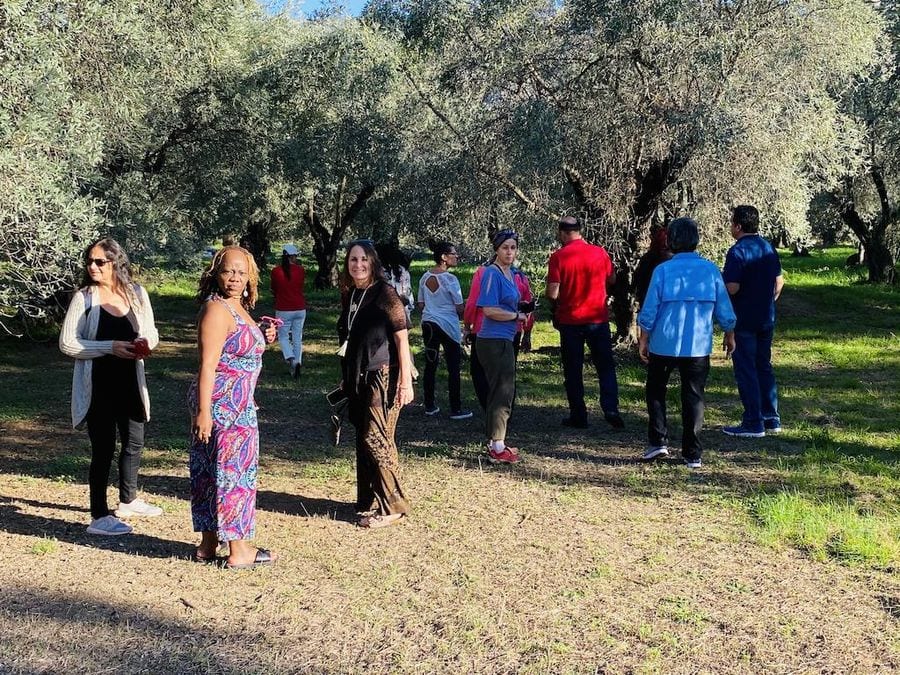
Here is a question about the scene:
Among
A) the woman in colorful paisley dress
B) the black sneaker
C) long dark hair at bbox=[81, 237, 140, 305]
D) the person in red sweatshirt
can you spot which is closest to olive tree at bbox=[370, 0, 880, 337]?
the person in red sweatshirt

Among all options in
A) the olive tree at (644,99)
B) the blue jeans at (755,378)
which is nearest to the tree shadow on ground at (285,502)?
the blue jeans at (755,378)

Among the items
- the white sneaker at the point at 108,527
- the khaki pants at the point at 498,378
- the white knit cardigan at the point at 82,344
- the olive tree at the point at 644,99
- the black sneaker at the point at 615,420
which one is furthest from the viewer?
the olive tree at the point at 644,99

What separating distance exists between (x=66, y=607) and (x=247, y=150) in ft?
42.9

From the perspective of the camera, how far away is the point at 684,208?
483 inches

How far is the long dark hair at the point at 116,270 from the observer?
18.2 feet

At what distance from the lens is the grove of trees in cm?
784

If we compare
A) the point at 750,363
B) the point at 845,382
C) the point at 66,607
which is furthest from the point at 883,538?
the point at 845,382

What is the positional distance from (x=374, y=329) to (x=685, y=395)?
2.76 meters

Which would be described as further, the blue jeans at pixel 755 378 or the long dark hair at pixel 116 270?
the blue jeans at pixel 755 378

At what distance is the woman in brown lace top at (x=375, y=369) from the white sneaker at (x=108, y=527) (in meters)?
1.49

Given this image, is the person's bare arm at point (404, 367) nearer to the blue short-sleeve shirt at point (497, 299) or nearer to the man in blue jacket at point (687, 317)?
the blue short-sleeve shirt at point (497, 299)

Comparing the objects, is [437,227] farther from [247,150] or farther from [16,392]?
[16,392]

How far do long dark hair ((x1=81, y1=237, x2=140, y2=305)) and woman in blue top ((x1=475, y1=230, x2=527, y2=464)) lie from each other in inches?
110

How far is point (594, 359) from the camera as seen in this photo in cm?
850
